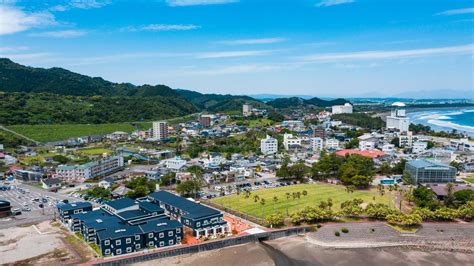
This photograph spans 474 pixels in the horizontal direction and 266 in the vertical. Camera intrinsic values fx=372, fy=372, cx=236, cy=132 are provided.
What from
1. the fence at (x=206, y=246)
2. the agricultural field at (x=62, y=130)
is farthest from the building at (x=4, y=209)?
the agricultural field at (x=62, y=130)

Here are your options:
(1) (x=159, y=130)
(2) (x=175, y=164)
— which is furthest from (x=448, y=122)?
(2) (x=175, y=164)

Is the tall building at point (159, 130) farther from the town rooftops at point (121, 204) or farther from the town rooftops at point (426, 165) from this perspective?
the town rooftops at point (426, 165)

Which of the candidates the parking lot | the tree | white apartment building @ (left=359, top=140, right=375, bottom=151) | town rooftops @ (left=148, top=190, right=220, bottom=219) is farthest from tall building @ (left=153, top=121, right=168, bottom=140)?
town rooftops @ (left=148, top=190, right=220, bottom=219)

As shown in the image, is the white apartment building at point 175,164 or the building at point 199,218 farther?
the white apartment building at point 175,164

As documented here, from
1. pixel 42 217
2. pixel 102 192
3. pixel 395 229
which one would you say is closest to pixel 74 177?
pixel 102 192

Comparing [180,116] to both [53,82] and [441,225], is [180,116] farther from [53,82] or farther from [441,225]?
[441,225]

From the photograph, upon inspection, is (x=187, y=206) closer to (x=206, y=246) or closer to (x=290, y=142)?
(x=206, y=246)

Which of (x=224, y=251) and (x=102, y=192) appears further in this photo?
(x=102, y=192)
